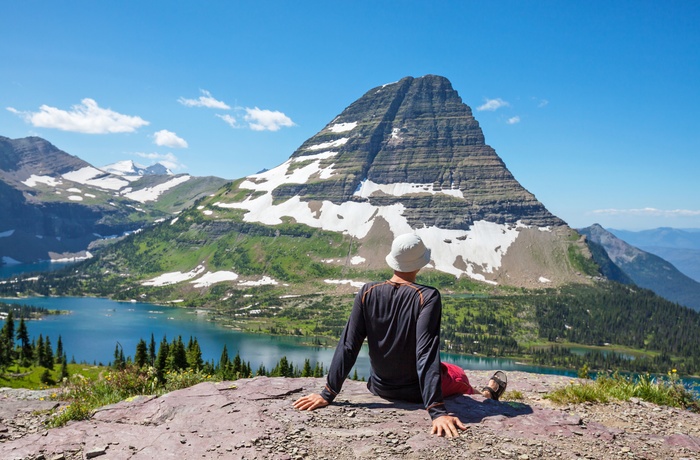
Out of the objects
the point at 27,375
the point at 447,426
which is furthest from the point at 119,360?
the point at 447,426

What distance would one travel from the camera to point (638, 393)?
1070 centimetres

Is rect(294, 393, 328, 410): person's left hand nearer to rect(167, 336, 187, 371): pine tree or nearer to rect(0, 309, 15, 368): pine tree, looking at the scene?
rect(167, 336, 187, 371): pine tree

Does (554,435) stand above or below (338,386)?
below

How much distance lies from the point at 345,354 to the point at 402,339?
3.60ft

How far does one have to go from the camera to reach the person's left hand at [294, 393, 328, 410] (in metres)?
8.34

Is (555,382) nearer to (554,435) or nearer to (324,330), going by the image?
(554,435)

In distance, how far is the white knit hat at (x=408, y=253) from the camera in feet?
25.8

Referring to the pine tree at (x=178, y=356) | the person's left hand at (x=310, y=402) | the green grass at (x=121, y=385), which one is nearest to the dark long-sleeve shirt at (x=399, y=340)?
the person's left hand at (x=310, y=402)

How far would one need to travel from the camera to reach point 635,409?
9.73 meters

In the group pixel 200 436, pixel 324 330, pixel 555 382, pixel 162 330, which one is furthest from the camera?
pixel 324 330

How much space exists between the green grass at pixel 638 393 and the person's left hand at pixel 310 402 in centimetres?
581

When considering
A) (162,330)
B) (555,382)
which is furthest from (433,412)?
(162,330)

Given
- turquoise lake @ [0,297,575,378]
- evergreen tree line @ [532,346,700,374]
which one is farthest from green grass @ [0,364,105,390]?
evergreen tree line @ [532,346,700,374]

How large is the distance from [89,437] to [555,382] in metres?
12.7
